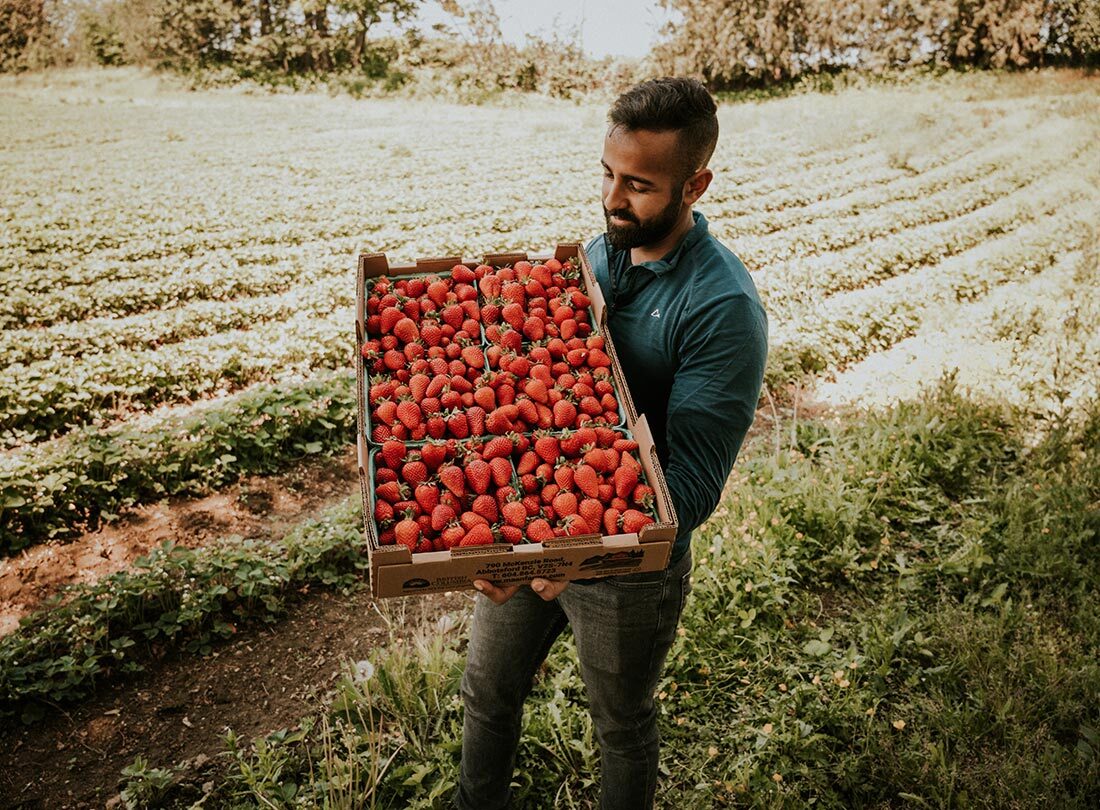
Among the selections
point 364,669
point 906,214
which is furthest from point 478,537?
point 906,214

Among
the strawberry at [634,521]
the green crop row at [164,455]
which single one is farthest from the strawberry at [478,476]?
the green crop row at [164,455]

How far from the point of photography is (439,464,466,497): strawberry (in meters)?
1.58

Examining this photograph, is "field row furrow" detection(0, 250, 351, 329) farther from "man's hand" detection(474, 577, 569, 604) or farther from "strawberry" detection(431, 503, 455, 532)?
"man's hand" detection(474, 577, 569, 604)

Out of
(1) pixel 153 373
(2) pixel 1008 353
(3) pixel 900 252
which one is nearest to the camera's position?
(1) pixel 153 373

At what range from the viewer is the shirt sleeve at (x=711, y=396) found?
152 centimetres

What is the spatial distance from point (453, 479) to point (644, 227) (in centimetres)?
75

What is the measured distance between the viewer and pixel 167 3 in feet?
34.1

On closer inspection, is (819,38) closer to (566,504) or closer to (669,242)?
(669,242)

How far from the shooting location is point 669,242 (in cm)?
176

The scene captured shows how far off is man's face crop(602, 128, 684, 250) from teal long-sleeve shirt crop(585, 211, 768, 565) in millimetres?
87

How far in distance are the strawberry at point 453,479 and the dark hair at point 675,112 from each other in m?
0.87

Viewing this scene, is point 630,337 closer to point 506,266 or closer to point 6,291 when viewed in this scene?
point 506,266

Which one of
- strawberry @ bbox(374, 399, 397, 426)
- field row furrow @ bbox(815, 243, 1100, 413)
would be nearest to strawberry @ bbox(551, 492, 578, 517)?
strawberry @ bbox(374, 399, 397, 426)

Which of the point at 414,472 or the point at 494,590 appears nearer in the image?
the point at 494,590
